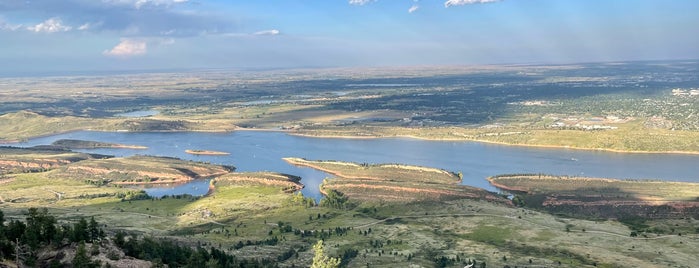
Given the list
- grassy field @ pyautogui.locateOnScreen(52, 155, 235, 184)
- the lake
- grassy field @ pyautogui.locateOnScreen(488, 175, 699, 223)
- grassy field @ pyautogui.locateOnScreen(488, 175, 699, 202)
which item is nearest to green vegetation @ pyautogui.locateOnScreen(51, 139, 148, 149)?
the lake

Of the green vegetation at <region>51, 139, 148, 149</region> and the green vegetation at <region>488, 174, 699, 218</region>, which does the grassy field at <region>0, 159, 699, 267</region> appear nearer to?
the green vegetation at <region>488, 174, 699, 218</region>

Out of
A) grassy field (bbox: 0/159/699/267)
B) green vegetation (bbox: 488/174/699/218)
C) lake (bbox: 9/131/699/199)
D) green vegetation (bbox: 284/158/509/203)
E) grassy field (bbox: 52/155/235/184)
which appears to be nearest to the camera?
grassy field (bbox: 0/159/699/267)

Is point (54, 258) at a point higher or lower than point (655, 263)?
higher

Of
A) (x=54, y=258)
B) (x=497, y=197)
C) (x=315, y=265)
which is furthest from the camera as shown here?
(x=497, y=197)

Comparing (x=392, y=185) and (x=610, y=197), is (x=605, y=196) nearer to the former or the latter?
(x=610, y=197)

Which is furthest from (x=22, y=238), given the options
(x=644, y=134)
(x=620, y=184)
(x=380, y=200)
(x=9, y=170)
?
(x=644, y=134)

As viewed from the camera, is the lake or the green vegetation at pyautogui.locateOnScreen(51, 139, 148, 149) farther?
the green vegetation at pyautogui.locateOnScreen(51, 139, 148, 149)

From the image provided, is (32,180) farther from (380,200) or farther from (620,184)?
(620,184)

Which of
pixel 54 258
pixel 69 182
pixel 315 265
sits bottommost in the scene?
pixel 69 182
